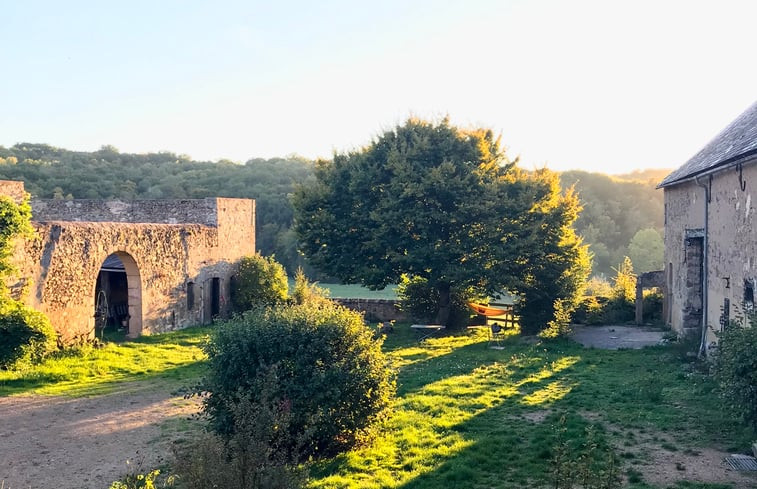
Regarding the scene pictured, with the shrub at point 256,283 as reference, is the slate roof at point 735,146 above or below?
above

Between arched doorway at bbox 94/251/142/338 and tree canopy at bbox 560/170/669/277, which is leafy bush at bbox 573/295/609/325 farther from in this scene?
tree canopy at bbox 560/170/669/277

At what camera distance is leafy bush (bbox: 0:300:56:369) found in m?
11.3

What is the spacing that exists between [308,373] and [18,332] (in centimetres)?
740

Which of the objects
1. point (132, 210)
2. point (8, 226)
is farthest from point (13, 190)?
point (132, 210)

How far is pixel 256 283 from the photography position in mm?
21891

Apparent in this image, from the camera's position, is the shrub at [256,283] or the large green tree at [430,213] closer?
the large green tree at [430,213]

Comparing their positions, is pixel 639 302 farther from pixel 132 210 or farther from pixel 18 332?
pixel 132 210

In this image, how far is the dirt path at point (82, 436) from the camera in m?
7.18

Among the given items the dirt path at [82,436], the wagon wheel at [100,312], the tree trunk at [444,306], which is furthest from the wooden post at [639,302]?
the wagon wheel at [100,312]

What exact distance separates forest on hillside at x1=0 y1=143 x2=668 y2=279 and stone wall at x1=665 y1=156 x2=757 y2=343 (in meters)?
23.5

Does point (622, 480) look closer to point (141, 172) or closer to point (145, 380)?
point (145, 380)

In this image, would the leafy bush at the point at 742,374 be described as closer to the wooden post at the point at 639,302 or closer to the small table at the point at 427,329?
the small table at the point at 427,329

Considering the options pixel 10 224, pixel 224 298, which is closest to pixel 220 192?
pixel 224 298

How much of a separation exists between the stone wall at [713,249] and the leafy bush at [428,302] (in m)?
6.59
